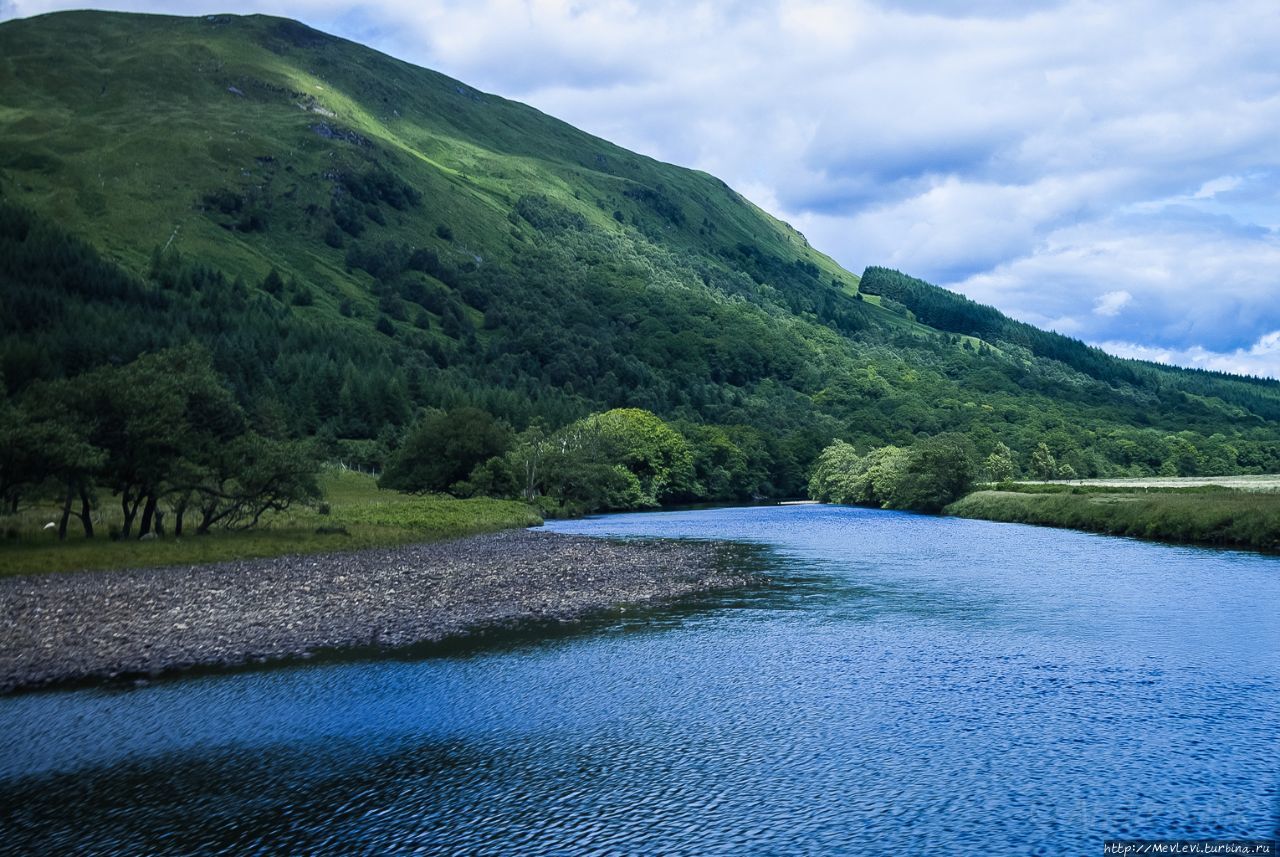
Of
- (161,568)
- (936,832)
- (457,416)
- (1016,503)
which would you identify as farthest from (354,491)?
(936,832)

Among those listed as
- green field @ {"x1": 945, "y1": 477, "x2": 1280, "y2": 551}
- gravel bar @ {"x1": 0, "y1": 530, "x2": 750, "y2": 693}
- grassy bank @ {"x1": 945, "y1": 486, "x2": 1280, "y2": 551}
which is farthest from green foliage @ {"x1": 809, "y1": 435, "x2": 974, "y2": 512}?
gravel bar @ {"x1": 0, "y1": 530, "x2": 750, "y2": 693}

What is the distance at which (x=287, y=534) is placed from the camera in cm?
7494

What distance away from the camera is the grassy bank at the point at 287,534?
56812 mm

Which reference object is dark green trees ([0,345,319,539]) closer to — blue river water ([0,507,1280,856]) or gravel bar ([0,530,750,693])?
gravel bar ([0,530,750,693])

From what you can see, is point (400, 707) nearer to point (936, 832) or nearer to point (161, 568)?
point (936, 832)

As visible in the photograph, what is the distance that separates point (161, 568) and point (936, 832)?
49.8 metres

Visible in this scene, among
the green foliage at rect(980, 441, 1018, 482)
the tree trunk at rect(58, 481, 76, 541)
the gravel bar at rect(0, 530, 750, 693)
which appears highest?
the green foliage at rect(980, 441, 1018, 482)

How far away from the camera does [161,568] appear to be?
182 ft

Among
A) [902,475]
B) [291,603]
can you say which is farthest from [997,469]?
[291,603]

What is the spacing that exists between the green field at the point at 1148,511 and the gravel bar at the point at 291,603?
134 feet

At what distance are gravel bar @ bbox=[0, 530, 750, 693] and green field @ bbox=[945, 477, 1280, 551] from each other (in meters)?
40.7

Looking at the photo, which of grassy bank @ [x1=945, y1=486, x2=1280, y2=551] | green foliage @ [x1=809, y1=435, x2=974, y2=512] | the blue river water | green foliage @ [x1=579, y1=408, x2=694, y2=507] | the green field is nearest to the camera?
the blue river water

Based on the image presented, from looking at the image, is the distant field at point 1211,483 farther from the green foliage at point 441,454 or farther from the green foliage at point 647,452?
the green foliage at point 441,454

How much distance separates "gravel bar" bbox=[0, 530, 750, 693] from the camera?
35469 mm
